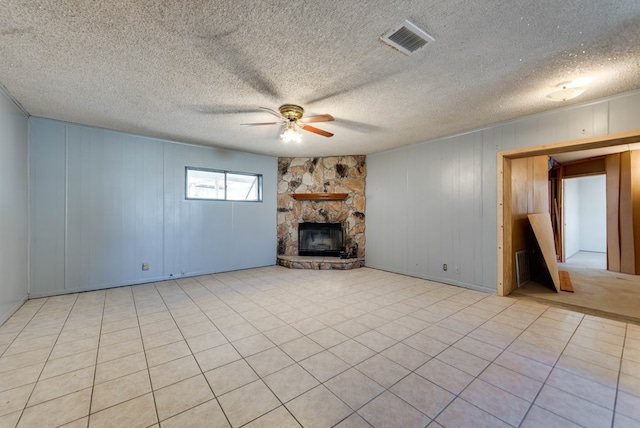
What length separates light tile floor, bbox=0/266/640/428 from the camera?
1.54 metres

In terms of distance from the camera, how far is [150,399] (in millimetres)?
1651

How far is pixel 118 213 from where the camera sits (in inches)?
164

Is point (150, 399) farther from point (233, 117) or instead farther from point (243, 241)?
point (243, 241)

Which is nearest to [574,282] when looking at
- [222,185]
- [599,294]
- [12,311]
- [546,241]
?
[599,294]

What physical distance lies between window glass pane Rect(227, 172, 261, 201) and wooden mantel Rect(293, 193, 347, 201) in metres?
0.92

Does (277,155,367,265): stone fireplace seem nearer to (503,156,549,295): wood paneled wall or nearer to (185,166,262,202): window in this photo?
(185,166,262,202): window

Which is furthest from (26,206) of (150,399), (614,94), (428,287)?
(614,94)

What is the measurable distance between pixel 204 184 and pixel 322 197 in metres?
2.51

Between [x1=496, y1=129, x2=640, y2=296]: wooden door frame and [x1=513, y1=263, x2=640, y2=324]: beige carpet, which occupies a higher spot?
[x1=496, y1=129, x2=640, y2=296]: wooden door frame

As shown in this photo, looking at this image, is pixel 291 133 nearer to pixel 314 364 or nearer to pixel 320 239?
pixel 314 364

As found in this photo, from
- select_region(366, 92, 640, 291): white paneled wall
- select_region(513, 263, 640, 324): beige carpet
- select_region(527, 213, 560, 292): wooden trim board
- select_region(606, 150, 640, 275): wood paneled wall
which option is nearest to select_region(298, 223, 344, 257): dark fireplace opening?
select_region(366, 92, 640, 291): white paneled wall

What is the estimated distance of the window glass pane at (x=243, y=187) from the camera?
17.9 ft

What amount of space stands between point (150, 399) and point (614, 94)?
17.2 feet

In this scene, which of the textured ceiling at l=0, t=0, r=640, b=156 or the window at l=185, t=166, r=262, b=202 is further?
the window at l=185, t=166, r=262, b=202
